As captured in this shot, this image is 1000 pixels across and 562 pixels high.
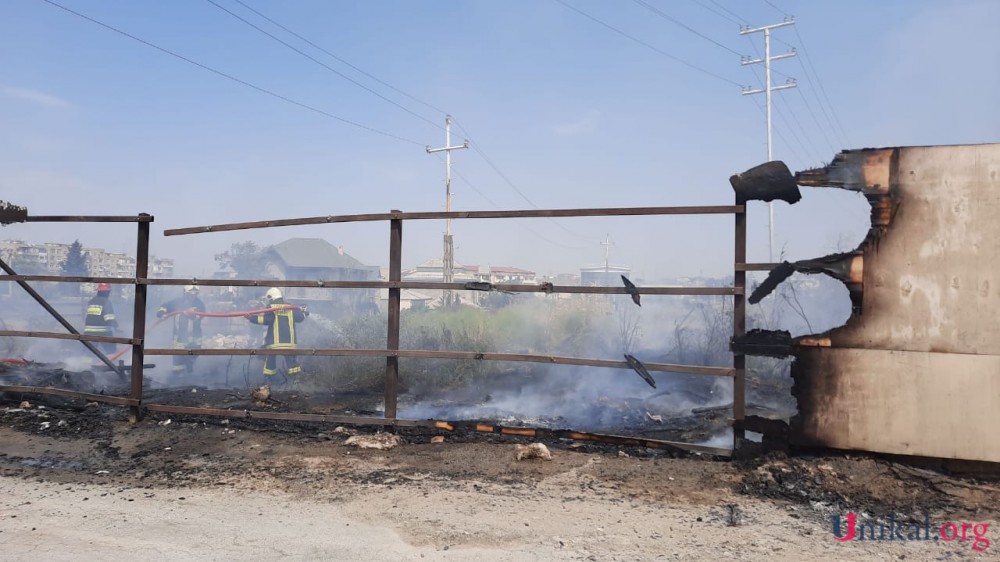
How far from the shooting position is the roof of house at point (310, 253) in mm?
23547

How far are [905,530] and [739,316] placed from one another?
1.56 m

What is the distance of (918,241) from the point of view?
143 inches

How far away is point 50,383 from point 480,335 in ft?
21.0

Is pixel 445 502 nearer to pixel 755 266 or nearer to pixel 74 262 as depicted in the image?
pixel 755 266

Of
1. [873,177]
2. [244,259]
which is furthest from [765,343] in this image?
[244,259]

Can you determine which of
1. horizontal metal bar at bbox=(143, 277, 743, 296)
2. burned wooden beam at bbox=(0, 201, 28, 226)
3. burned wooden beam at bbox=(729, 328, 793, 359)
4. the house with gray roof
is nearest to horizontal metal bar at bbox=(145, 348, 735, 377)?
burned wooden beam at bbox=(729, 328, 793, 359)

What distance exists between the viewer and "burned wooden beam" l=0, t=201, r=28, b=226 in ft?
19.6

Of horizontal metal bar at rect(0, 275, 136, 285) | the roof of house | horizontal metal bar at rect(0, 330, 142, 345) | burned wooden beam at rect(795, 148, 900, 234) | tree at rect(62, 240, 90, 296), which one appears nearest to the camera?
burned wooden beam at rect(795, 148, 900, 234)

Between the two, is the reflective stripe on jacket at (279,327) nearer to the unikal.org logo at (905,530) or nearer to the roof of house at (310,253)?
the unikal.org logo at (905,530)

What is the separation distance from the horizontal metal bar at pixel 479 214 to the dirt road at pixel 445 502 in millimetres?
1777

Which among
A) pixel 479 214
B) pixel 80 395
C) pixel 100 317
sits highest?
pixel 479 214

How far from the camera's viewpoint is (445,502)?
3.32 metres

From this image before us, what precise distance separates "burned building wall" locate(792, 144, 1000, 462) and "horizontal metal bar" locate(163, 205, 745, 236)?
94 cm

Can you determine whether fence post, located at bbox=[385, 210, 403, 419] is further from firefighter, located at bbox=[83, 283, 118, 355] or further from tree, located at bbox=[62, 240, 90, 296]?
tree, located at bbox=[62, 240, 90, 296]
